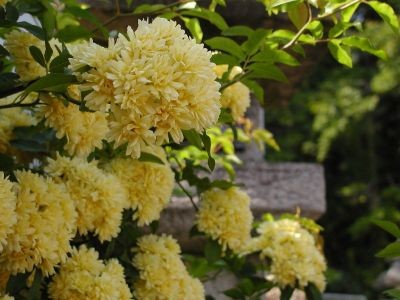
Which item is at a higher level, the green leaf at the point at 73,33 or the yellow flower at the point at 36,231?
the green leaf at the point at 73,33

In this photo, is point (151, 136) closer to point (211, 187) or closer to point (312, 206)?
point (211, 187)

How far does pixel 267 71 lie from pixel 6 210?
0.52 m

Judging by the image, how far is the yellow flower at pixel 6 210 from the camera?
83 cm

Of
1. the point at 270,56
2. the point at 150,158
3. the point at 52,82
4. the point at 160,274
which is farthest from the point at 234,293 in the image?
the point at 52,82

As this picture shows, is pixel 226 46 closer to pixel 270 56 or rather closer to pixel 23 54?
pixel 270 56

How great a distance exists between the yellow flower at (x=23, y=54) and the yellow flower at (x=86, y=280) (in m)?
0.27

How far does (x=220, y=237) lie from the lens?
1.42m

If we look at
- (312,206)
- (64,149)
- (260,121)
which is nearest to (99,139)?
(64,149)

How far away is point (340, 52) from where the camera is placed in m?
1.23

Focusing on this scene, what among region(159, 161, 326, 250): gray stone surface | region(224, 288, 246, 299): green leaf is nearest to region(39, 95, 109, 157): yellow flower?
region(224, 288, 246, 299): green leaf

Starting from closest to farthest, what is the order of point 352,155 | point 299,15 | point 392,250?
point 392,250
point 299,15
point 352,155

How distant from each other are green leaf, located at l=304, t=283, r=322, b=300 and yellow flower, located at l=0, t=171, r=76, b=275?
70cm

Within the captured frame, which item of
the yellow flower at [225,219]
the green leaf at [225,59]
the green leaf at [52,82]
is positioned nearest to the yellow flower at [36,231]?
the green leaf at [52,82]

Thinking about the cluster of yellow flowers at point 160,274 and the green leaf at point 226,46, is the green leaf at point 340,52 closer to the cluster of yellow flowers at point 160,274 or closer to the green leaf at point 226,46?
the green leaf at point 226,46
